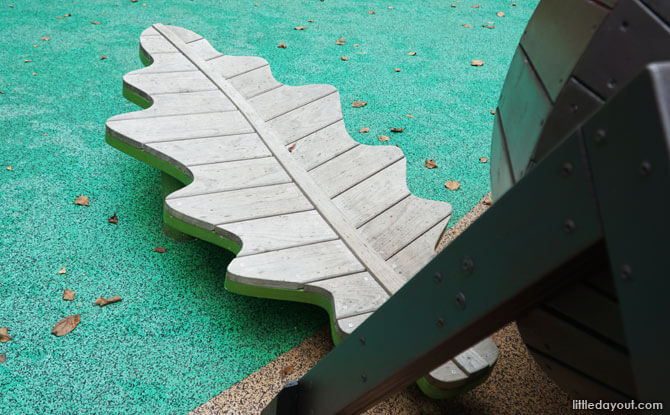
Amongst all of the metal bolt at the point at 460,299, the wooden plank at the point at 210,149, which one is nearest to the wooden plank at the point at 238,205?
the wooden plank at the point at 210,149

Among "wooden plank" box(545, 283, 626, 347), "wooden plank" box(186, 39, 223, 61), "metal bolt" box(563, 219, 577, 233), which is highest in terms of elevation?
"metal bolt" box(563, 219, 577, 233)

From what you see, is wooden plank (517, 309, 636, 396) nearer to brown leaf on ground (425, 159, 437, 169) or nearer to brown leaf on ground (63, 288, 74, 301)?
brown leaf on ground (63, 288, 74, 301)

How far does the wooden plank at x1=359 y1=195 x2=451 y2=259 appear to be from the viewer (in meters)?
2.33

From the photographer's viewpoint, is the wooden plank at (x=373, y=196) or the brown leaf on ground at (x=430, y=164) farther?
the brown leaf on ground at (x=430, y=164)

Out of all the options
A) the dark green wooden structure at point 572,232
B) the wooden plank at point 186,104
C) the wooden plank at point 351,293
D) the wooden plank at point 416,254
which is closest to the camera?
the dark green wooden structure at point 572,232

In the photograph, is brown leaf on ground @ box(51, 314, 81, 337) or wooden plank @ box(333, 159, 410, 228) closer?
brown leaf on ground @ box(51, 314, 81, 337)

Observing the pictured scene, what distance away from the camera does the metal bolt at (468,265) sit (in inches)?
32.5

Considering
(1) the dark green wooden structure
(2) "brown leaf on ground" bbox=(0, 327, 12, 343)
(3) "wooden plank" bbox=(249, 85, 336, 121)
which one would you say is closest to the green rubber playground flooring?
(2) "brown leaf on ground" bbox=(0, 327, 12, 343)

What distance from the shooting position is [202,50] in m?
3.77

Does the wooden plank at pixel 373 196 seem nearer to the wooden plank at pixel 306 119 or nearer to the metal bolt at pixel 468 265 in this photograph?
the wooden plank at pixel 306 119

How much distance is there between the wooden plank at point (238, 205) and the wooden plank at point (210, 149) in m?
0.29

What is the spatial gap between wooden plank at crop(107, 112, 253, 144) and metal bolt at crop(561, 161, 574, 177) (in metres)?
2.35

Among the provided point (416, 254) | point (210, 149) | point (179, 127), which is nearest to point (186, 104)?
point (179, 127)

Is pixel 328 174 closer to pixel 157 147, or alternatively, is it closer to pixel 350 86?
pixel 157 147
